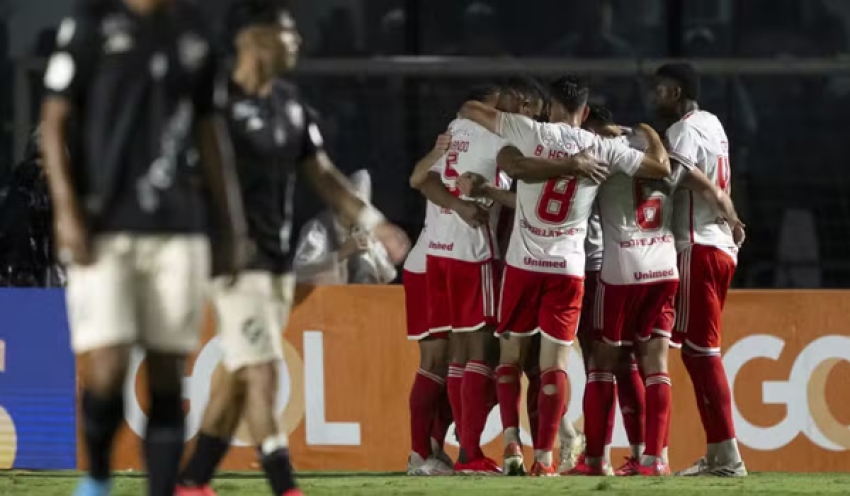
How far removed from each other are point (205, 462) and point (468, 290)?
397cm

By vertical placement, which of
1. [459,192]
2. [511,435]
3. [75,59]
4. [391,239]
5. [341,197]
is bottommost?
[511,435]

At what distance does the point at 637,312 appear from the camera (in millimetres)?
12156

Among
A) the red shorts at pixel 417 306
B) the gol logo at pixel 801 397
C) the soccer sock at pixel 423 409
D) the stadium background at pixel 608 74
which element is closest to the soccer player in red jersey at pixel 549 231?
the soccer sock at pixel 423 409

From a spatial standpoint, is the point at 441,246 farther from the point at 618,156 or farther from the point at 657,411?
the point at 657,411

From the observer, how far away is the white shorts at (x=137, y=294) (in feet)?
23.0

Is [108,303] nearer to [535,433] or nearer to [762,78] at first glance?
[535,433]

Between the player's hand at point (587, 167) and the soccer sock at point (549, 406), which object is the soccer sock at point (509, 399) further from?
the player's hand at point (587, 167)

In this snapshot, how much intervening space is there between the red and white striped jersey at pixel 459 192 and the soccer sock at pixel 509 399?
26.6 inches

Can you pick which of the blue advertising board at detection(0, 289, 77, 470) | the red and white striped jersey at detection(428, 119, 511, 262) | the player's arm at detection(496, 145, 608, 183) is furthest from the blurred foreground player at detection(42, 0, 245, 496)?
the blue advertising board at detection(0, 289, 77, 470)

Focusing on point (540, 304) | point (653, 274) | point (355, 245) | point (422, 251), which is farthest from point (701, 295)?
point (355, 245)

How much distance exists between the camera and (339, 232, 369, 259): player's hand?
45.5 feet

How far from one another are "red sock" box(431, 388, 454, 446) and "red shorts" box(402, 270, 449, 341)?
0.40 m

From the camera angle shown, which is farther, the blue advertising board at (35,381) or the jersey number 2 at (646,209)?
the blue advertising board at (35,381)

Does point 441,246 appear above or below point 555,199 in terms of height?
below
